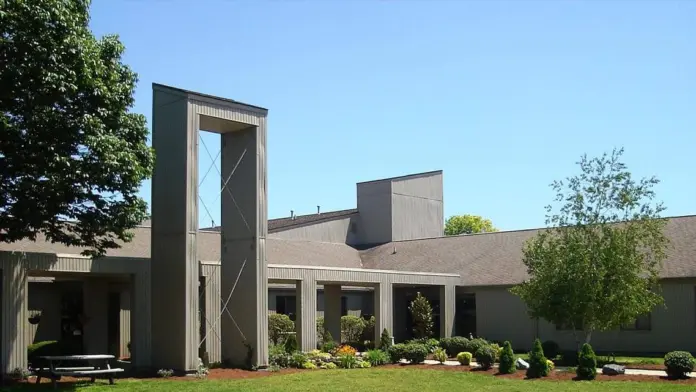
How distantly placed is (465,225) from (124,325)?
68849 millimetres

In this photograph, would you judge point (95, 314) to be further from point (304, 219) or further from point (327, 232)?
point (304, 219)

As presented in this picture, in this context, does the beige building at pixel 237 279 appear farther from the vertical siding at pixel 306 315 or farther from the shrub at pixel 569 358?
the shrub at pixel 569 358

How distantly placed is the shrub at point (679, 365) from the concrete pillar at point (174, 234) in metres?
13.1

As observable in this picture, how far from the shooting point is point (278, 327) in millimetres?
34500

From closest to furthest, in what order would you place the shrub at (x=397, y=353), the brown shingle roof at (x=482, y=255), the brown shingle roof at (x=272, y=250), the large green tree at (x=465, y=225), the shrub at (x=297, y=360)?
the shrub at (x=297, y=360), the shrub at (x=397, y=353), the brown shingle roof at (x=272, y=250), the brown shingle roof at (x=482, y=255), the large green tree at (x=465, y=225)

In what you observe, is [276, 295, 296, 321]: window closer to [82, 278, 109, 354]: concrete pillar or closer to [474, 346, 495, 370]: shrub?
[82, 278, 109, 354]: concrete pillar

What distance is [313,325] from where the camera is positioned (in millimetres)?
29891

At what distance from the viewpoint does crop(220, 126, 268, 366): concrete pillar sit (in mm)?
25500

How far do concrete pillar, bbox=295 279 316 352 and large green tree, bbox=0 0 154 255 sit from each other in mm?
10004

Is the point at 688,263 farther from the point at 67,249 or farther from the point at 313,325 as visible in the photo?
the point at 67,249

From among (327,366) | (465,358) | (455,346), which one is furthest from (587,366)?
(455,346)

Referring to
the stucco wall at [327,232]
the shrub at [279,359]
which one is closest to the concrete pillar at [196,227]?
the shrub at [279,359]

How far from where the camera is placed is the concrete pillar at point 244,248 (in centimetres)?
2550

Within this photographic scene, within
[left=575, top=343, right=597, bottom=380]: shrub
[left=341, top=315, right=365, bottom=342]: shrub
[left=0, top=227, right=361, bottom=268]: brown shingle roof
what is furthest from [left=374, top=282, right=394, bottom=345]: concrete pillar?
[left=575, top=343, right=597, bottom=380]: shrub
